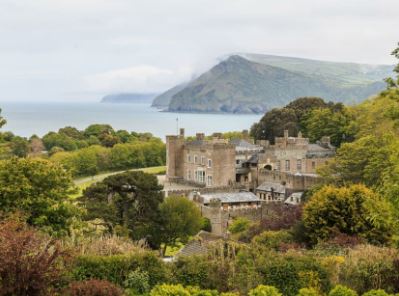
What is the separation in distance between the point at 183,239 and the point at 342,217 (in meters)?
11.6

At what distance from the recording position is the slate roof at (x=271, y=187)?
4462cm

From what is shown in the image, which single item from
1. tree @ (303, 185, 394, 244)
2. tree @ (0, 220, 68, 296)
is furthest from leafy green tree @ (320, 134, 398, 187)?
tree @ (0, 220, 68, 296)

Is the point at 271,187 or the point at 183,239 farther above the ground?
the point at 271,187

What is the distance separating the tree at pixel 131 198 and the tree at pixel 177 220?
797mm

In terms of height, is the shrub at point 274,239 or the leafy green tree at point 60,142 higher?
the leafy green tree at point 60,142

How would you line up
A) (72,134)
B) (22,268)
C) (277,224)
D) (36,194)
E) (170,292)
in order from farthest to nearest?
(72,134), (277,224), (36,194), (170,292), (22,268)

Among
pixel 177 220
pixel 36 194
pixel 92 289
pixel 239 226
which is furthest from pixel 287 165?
pixel 92 289

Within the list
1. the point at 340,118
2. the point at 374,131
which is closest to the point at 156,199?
the point at 374,131

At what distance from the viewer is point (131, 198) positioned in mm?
33625

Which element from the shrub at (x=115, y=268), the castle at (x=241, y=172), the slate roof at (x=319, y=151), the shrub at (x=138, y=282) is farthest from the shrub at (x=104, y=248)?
the slate roof at (x=319, y=151)

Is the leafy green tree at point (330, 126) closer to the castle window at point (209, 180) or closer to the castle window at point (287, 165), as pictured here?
the castle window at point (287, 165)

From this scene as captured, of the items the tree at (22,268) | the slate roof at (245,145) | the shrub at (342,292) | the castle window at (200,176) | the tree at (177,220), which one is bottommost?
the tree at (177,220)

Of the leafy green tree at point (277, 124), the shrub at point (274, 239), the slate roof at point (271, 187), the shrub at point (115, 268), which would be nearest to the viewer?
the shrub at point (115, 268)

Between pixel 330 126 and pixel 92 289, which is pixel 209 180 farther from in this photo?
pixel 92 289
